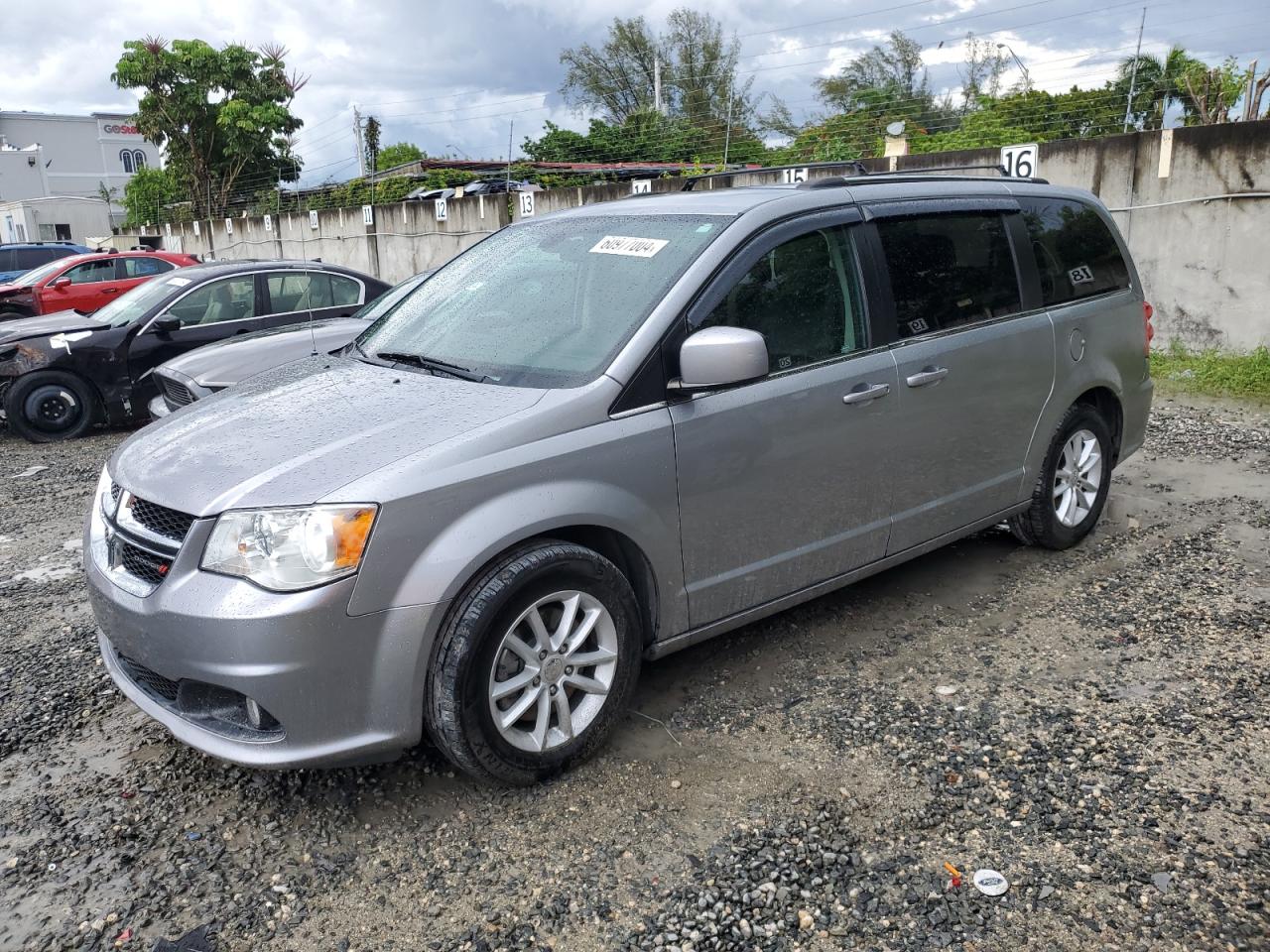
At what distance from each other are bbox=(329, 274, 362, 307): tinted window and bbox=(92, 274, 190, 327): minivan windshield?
1.26 metres

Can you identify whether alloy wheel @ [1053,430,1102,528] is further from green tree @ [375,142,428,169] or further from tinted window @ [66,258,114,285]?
green tree @ [375,142,428,169]

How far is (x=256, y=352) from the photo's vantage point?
7.68 m

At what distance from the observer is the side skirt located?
11.6 ft

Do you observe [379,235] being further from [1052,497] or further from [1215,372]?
[1052,497]

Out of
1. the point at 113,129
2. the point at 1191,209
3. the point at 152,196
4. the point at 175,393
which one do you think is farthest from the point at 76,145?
the point at 1191,209

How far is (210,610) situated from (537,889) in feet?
3.83

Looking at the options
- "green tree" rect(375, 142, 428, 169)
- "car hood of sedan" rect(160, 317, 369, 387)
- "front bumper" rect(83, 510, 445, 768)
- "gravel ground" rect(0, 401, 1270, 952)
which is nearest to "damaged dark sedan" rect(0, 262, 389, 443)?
"car hood of sedan" rect(160, 317, 369, 387)

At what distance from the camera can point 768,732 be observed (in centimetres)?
352

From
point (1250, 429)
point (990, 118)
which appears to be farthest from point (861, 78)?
point (1250, 429)

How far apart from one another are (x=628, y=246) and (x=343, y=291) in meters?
6.40

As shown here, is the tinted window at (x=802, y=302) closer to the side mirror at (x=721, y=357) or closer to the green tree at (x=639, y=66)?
the side mirror at (x=721, y=357)

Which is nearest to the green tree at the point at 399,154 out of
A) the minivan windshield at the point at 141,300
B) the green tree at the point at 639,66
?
the green tree at the point at 639,66

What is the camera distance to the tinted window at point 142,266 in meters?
15.6

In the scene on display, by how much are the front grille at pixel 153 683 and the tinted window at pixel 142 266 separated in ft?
46.3
